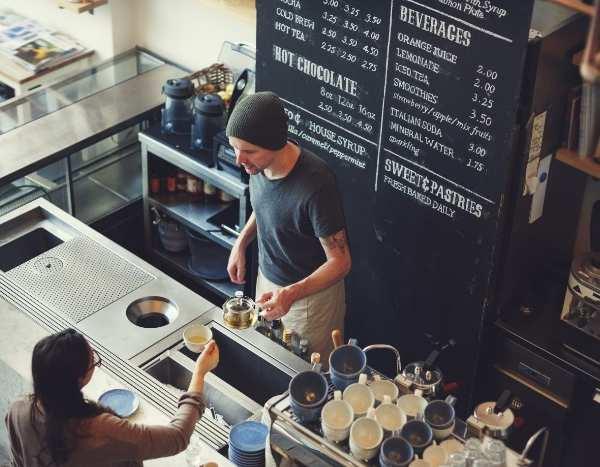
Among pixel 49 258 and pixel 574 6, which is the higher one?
pixel 574 6

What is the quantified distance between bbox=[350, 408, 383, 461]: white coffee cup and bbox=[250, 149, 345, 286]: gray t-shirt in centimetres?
86

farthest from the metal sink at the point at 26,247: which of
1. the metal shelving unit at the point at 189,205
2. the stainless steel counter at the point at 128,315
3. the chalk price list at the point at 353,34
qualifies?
the chalk price list at the point at 353,34

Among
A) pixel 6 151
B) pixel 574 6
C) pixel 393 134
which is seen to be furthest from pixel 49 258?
pixel 574 6

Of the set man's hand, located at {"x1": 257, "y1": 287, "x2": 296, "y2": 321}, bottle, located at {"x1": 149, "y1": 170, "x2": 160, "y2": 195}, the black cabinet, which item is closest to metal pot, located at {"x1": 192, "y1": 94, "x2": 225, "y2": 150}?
bottle, located at {"x1": 149, "y1": 170, "x2": 160, "y2": 195}

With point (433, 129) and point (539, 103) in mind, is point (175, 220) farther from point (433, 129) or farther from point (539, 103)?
point (539, 103)

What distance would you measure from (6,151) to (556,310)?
8.13ft

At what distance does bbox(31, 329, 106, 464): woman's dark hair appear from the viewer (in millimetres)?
2330

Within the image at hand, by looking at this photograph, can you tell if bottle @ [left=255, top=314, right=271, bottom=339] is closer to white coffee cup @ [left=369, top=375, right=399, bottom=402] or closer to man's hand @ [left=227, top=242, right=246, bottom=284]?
man's hand @ [left=227, top=242, right=246, bottom=284]

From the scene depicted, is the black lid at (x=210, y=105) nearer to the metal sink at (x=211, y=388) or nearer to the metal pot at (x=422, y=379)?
the metal sink at (x=211, y=388)

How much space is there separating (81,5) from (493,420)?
3.23 m

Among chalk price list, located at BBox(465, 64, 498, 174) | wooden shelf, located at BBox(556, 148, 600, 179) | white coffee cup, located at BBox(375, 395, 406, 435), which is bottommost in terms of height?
white coffee cup, located at BBox(375, 395, 406, 435)

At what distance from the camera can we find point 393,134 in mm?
3607

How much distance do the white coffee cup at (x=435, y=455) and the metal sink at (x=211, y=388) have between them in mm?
715

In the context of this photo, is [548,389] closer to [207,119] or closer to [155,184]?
[207,119]
